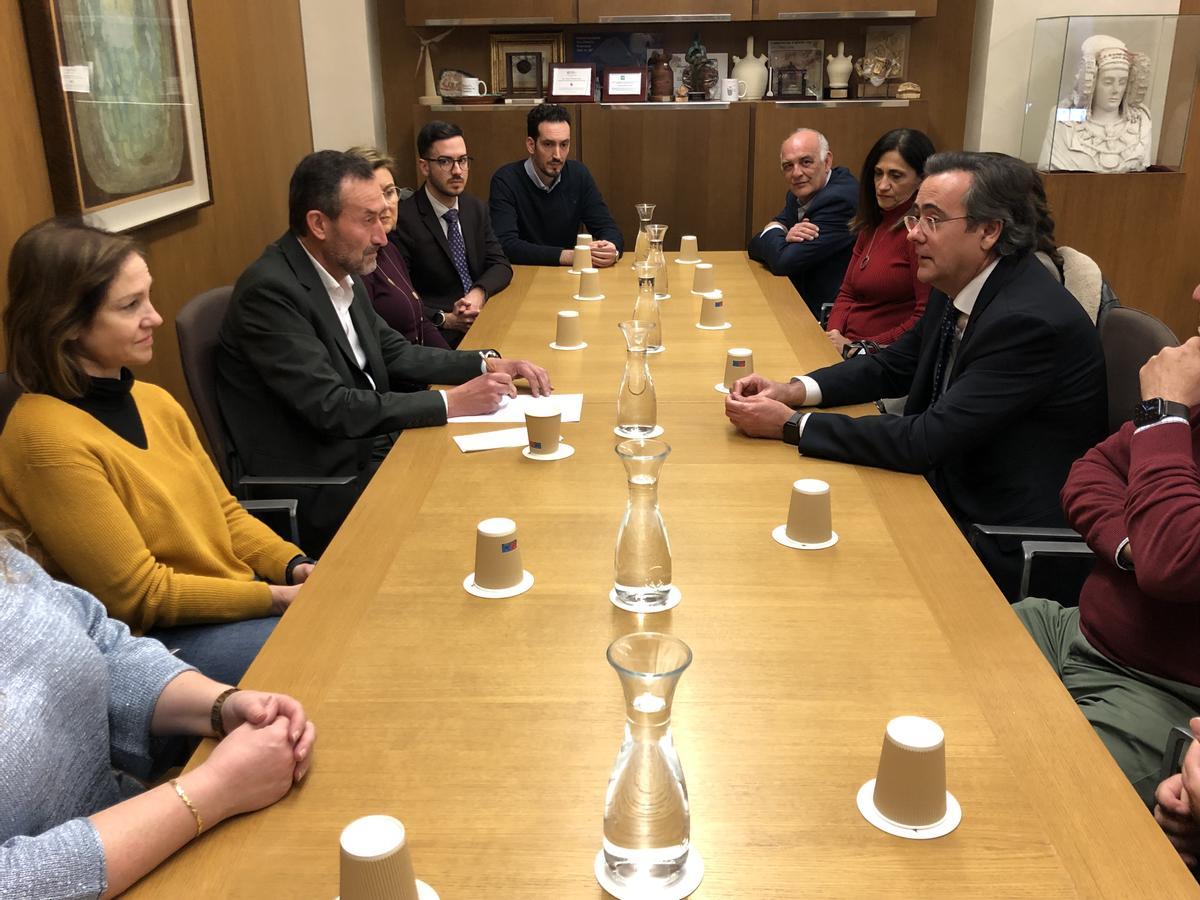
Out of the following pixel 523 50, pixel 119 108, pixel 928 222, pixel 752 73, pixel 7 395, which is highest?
pixel 523 50

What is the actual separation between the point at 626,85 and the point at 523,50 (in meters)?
0.68

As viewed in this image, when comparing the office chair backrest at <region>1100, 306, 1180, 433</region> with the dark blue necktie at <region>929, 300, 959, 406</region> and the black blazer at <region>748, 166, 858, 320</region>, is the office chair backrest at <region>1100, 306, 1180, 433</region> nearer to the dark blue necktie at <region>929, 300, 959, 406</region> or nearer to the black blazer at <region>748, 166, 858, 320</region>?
the dark blue necktie at <region>929, 300, 959, 406</region>

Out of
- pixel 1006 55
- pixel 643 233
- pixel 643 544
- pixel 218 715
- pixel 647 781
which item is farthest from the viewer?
pixel 1006 55

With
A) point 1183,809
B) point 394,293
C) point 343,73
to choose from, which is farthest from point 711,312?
point 343,73

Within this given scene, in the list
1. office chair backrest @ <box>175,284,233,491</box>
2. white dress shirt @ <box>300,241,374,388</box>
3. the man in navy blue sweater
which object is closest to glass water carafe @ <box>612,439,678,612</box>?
office chair backrest @ <box>175,284,233,491</box>

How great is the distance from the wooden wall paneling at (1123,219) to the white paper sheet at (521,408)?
11.3ft

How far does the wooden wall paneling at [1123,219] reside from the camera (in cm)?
494

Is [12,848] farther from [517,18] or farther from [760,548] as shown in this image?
[517,18]

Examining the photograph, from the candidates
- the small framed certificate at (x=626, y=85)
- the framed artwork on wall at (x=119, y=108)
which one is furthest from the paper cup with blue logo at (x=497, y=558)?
the small framed certificate at (x=626, y=85)

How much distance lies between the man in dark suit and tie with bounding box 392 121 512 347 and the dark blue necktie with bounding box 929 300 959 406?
1987mm

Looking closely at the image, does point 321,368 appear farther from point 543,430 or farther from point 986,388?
point 986,388

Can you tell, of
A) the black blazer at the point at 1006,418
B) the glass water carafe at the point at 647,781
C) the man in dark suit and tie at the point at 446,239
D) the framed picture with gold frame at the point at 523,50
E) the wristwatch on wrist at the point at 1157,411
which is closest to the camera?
the glass water carafe at the point at 647,781

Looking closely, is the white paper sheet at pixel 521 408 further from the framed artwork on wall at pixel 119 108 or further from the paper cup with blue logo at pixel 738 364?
the framed artwork on wall at pixel 119 108

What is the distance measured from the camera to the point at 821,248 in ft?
13.7
